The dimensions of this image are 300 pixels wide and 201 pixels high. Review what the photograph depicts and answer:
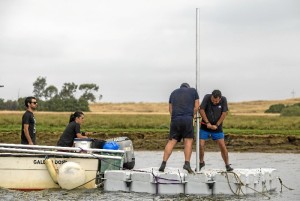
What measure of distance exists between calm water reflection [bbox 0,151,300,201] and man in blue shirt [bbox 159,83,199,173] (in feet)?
3.42

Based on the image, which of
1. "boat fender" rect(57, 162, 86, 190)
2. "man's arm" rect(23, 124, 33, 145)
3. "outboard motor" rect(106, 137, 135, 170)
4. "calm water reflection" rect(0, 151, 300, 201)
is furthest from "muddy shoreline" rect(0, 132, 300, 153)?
"boat fender" rect(57, 162, 86, 190)

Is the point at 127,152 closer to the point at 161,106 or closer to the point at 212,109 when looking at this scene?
the point at 212,109

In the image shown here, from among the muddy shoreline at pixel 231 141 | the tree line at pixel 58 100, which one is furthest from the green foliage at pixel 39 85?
the muddy shoreline at pixel 231 141

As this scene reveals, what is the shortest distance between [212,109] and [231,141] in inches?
767

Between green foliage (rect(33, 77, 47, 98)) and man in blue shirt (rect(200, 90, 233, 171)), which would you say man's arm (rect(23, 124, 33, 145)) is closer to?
man in blue shirt (rect(200, 90, 233, 171))

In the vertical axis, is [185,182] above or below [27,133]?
below

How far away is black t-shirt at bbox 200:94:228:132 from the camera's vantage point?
1795 centimetres

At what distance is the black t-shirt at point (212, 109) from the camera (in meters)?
18.0

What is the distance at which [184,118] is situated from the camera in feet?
57.1

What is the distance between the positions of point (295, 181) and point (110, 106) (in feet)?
277

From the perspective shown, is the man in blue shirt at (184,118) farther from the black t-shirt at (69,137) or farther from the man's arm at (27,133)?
the man's arm at (27,133)

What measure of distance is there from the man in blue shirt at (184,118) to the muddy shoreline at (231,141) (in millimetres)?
17767

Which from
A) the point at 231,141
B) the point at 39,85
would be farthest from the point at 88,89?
the point at 231,141

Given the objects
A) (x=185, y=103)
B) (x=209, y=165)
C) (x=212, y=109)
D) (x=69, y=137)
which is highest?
(x=185, y=103)
